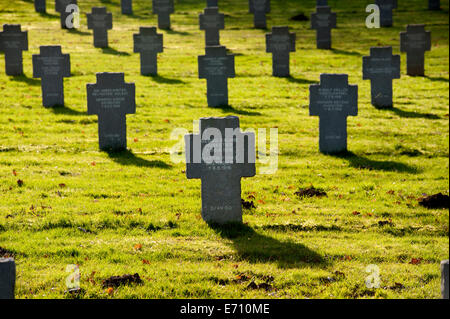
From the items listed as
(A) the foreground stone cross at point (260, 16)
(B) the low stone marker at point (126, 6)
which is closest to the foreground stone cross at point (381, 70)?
(A) the foreground stone cross at point (260, 16)

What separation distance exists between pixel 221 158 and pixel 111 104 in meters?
5.57

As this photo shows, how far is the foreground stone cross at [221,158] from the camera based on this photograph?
1005 centimetres

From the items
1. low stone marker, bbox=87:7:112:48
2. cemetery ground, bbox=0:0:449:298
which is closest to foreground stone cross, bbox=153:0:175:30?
low stone marker, bbox=87:7:112:48

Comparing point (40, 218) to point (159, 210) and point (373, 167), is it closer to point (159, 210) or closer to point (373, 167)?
point (159, 210)

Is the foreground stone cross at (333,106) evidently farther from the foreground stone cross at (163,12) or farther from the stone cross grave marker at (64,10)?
the stone cross grave marker at (64,10)

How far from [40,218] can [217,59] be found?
11043mm

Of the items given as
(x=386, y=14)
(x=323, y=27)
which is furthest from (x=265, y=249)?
(x=386, y=14)

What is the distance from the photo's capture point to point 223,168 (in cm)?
1009

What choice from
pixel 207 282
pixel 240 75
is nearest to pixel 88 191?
pixel 207 282

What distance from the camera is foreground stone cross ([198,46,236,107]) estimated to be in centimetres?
2022

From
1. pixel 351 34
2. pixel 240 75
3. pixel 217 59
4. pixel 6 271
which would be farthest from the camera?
pixel 351 34

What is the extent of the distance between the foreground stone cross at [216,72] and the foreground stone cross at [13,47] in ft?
24.9

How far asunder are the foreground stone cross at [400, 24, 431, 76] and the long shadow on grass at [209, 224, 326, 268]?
17502 mm

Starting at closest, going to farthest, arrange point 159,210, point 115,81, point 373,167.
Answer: point 159,210, point 373,167, point 115,81
